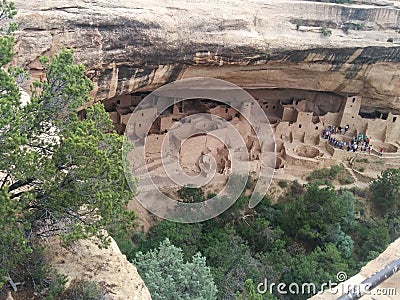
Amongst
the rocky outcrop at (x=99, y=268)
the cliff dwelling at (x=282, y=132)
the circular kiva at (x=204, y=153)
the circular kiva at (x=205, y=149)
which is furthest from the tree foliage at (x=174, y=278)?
the circular kiva at (x=205, y=149)

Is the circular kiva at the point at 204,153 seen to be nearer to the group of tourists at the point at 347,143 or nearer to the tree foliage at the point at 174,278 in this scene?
the group of tourists at the point at 347,143

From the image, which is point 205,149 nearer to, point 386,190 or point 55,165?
point 386,190

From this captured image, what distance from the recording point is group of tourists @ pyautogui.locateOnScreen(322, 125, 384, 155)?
12.9 m

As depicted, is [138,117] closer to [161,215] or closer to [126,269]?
[161,215]

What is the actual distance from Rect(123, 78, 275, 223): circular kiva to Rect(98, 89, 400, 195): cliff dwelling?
40mm

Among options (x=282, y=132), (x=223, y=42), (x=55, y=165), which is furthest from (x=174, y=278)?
(x=282, y=132)

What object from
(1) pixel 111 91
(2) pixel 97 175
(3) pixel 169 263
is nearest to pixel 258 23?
(1) pixel 111 91

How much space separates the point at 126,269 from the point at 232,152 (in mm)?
7311

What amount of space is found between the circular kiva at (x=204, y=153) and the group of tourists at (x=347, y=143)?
1.89 m

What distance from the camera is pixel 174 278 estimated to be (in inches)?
257

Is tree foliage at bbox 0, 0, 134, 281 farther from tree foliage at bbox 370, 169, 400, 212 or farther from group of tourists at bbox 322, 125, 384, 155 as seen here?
group of tourists at bbox 322, 125, 384, 155

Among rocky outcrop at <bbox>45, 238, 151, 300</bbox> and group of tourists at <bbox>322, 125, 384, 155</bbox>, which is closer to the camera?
rocky outcrop at <bbox>45, 238, 151, 300</bbox>

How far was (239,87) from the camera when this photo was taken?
12.3 metres

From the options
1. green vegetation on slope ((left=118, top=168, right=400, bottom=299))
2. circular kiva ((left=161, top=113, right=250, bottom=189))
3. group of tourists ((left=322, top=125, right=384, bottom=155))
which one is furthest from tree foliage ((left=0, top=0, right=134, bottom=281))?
group of tourists ((left=322, top=125, right=384, bottom=155))
